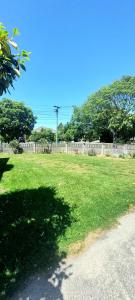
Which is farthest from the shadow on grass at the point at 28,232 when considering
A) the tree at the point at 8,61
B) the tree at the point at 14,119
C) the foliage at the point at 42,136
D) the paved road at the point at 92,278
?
the foliage at the point at 42,136

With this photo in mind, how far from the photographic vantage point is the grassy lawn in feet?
15.5

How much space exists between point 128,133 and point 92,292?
37.0 m

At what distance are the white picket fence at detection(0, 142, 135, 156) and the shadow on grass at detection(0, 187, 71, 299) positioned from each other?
2010 centimetres

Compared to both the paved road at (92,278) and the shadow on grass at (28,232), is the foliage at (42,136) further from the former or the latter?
the paved road at (92,278)

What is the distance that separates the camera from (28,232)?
554 cm

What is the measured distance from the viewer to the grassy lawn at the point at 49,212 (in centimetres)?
471

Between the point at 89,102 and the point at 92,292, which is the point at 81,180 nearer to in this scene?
the point at 92,292

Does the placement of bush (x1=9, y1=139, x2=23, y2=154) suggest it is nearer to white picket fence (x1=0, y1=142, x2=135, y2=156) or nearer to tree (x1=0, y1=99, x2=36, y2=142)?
white picket fence (x1=0, y1=142, x2=135, y2=156)

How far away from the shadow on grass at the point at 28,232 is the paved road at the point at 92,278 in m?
0.20

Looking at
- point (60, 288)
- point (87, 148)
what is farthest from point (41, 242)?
point (87, 148)

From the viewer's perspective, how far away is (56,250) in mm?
4879

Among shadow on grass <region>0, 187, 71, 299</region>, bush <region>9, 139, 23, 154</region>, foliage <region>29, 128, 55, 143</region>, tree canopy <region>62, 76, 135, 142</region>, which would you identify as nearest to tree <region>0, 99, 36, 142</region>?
foliage <region>29, 128, 55, 143</region>

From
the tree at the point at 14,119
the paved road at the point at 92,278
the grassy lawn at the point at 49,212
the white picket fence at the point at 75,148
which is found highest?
the tree at the point at 14,119

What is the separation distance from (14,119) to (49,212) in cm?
4225
